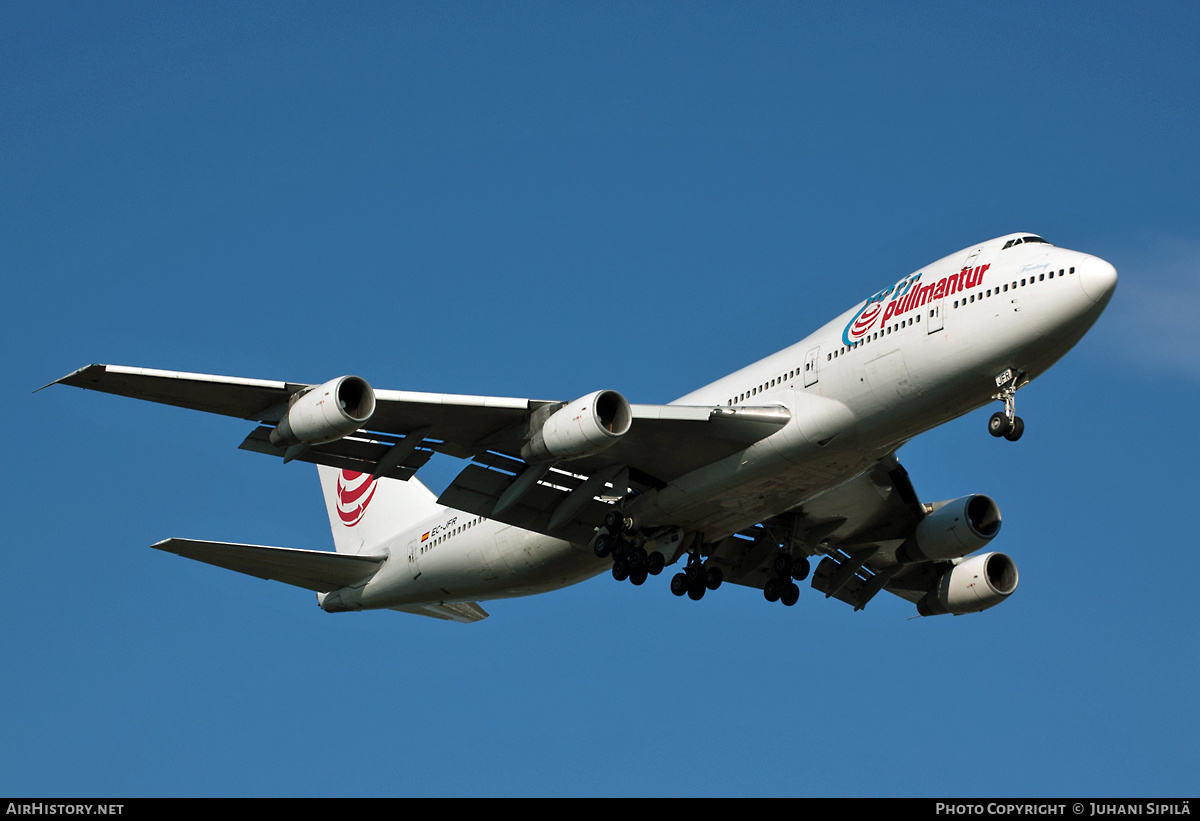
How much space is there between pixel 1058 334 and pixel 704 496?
7.86 m

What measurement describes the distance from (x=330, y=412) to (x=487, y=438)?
4.33 m

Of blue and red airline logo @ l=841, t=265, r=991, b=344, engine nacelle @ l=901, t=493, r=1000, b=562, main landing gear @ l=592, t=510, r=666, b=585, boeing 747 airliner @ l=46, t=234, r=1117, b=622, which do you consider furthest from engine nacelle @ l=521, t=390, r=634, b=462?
engine nacelle @ l=901, t=493, r=1000, b=562

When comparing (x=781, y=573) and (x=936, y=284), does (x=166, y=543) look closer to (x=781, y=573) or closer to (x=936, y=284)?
(x=781, y=573)

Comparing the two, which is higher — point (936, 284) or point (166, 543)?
point (936, 284)

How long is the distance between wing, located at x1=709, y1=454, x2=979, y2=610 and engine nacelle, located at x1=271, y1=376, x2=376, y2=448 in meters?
11.7

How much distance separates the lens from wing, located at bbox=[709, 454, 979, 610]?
32094 mm

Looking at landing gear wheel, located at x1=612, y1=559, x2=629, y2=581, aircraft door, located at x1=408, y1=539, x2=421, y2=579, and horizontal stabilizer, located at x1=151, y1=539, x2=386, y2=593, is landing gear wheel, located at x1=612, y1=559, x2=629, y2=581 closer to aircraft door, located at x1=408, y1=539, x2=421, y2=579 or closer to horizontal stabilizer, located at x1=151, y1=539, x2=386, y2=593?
aircraft door, located at x1=408, y1=539, x2=421, y2=579

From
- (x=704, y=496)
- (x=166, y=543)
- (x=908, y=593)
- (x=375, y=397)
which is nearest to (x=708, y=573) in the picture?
(x=704, y=496)

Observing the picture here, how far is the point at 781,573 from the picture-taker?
1278 inches

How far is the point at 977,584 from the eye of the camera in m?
34.3

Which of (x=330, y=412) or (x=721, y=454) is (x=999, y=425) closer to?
(x=721, y=454)

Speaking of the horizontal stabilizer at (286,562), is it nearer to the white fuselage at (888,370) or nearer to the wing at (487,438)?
the wing at (487,438)

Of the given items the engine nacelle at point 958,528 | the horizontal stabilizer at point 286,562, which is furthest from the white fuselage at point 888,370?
the horizontal stabilizer at point 286,562

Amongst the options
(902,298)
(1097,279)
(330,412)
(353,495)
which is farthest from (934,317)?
(353,495)
